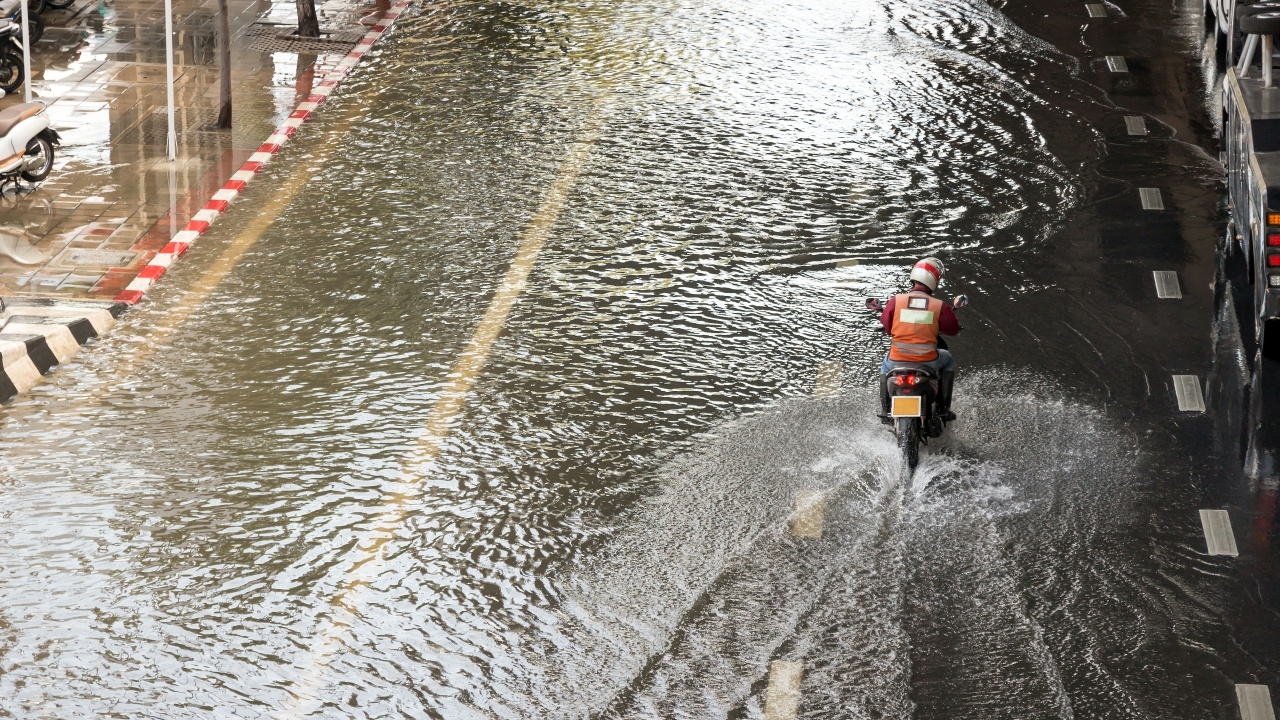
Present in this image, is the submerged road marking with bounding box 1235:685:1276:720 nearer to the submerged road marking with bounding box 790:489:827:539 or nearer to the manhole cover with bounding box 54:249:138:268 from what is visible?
the submerged road marking with bounding box 790:489:827:539

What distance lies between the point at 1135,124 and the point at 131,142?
10525 mm

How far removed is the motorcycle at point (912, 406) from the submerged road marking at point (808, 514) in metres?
0.70

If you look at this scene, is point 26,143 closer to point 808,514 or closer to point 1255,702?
point 808,514

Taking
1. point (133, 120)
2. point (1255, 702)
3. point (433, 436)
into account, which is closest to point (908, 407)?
point (1255, 702)

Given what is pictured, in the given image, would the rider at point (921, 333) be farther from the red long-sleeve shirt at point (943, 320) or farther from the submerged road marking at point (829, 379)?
the submerged road marking at point (829, 379)

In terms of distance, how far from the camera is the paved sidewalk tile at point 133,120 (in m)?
12.1

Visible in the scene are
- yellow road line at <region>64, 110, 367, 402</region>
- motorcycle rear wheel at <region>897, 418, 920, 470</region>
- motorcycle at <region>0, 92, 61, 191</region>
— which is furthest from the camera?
motorcycle at <region>0, 92, 61, 191</region>

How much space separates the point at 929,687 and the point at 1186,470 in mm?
3080

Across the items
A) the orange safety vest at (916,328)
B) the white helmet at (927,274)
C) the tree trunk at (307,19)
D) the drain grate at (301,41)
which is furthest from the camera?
the tree trunk at (307,19)

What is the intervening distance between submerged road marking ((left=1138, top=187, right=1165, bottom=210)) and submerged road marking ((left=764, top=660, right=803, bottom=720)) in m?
7.53

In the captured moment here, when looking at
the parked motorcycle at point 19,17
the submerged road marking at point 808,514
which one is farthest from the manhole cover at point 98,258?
the submerged road marking at point 808,514

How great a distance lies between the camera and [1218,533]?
331 inches

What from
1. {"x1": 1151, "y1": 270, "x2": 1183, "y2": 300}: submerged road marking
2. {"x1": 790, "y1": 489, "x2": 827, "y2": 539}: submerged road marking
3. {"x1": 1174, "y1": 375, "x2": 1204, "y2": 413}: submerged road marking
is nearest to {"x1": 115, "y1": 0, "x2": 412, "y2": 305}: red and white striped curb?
{"x1": 790, "y1": 489, "x2": 827, "y2": 539}: submerged road marking

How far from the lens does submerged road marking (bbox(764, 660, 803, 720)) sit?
22.5 ft
